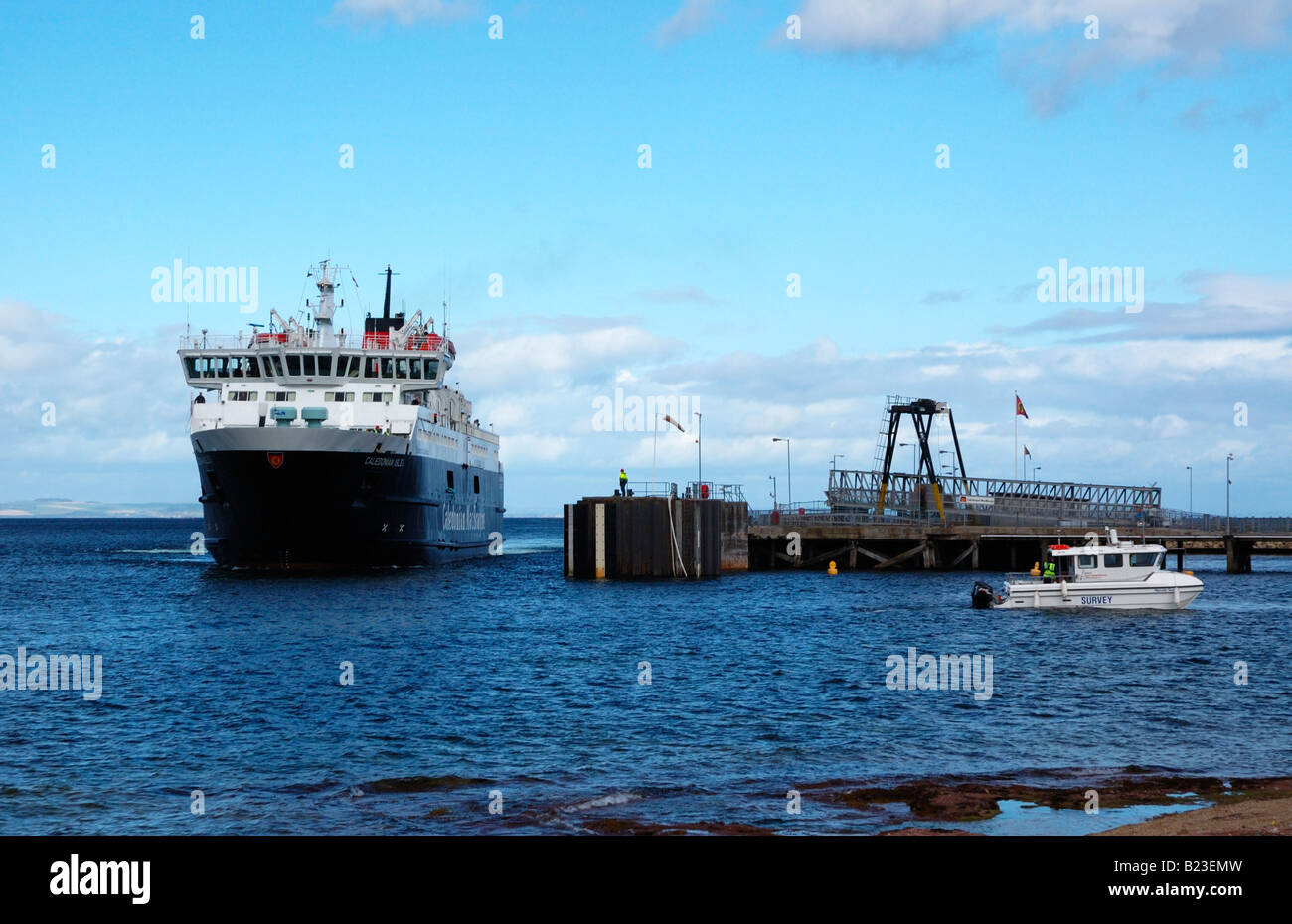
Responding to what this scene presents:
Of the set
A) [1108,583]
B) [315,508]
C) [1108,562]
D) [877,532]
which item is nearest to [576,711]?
[1108,583]

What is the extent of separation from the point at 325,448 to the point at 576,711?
1313 inches

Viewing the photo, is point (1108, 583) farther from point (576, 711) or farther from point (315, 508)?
point (315, 508)

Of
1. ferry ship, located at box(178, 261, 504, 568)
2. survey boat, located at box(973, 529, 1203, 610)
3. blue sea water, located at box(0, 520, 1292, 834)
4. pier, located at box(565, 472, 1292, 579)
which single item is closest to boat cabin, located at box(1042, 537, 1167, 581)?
survey boat, located at box(973, 529, 1203, 610)

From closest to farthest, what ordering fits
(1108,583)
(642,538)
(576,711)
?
1. (576,711)
2. (1108,583)
3. (642,538)

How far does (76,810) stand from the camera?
63.0 feet

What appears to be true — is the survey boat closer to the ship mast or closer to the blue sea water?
the blue sea water

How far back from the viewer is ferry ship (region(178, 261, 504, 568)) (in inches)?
2311

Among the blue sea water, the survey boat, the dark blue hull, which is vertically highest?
the dark blue hull

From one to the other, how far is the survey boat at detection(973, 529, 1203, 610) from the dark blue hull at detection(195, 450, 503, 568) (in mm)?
31741

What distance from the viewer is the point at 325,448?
5812 centimetres
